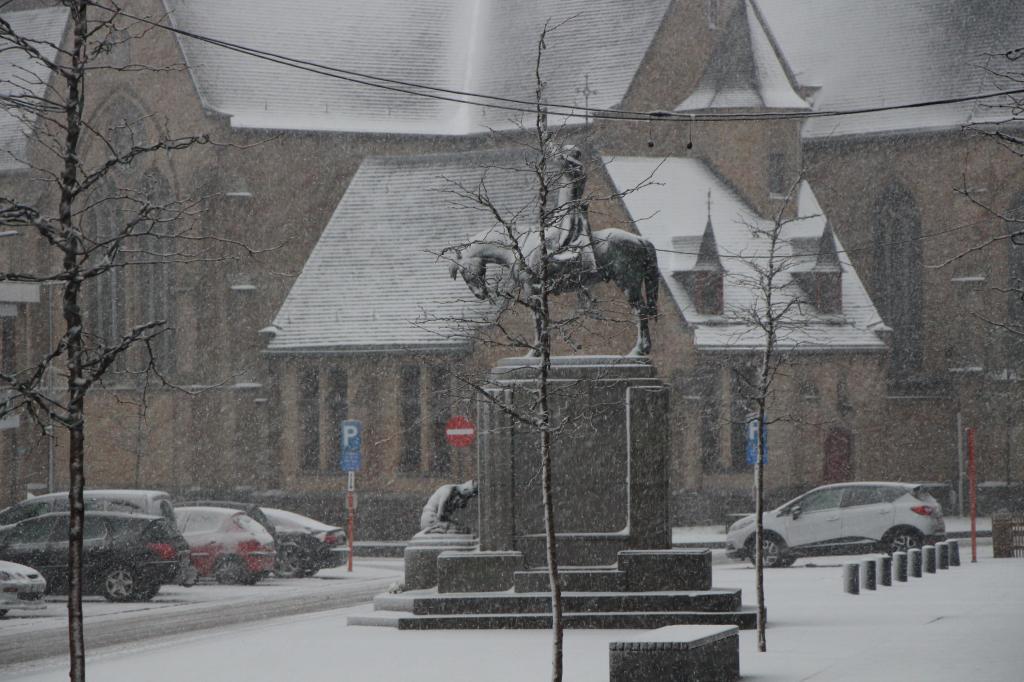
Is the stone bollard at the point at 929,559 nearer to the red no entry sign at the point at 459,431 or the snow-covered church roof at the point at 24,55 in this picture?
the red no entry sign at the point at 459,431

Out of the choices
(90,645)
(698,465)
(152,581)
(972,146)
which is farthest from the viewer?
(972,146)

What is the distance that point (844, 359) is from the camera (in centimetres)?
4609

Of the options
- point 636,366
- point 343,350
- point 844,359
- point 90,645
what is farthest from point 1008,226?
point 90,645

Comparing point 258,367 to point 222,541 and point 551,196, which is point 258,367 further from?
point 551,196

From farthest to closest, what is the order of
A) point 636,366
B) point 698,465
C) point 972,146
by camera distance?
1. point 972,146
2. point 698,465
3. point 636,366

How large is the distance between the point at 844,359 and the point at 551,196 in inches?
816

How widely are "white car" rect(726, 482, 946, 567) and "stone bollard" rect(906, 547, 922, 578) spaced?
12.4ft

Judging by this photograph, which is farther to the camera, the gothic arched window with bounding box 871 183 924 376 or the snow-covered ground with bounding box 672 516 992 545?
the gothic arched window with bounding box 871 183 924 376

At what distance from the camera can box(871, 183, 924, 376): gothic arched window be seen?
5278 centimetres

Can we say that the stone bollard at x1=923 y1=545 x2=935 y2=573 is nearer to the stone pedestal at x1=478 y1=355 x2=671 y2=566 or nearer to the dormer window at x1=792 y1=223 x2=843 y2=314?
the stone pedestal at x1=478 y1=355 x2=671 y2=566

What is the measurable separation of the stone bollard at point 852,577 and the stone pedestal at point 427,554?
626cm

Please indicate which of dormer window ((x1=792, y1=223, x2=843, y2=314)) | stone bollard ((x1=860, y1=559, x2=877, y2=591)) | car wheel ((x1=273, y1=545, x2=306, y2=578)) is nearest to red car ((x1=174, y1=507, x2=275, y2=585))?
car wheel ((x1=273, y1=545, x2=306, y2=578))

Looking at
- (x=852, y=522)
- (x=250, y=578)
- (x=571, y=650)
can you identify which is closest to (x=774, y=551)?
(x=852, y=522)

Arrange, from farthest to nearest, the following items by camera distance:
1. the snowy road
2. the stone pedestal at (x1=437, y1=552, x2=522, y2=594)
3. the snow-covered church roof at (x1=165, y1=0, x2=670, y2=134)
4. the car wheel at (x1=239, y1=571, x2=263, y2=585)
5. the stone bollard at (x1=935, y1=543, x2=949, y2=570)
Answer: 1. the snow-covered church roof at (x1=165, y1=0, x2=670, y2=134)
2. the stone bollard at (x1=935, y1=543, x2=949, y2=570)
3. the car wheel at (x1=239, y1=571, x2=263, y2=585)
4. the stone pedestal at (x1=437, y1=552, x2=522, y2=594)
5. the snowy road
